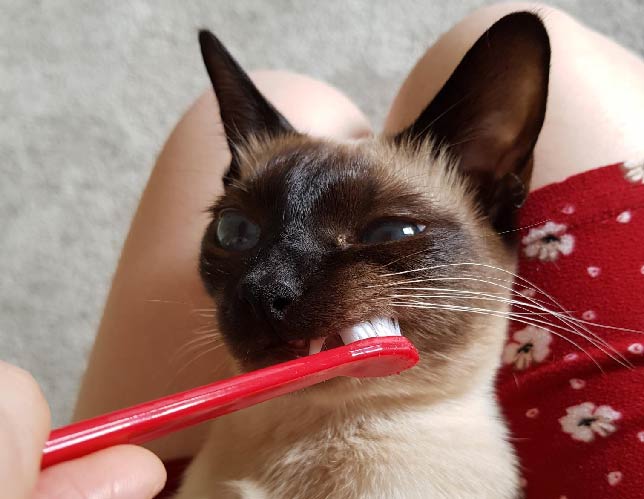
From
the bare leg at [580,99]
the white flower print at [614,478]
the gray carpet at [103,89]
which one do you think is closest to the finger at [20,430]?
the white flower print at [614,478]

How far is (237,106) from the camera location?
3.53 ft

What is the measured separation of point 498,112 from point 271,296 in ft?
1.39

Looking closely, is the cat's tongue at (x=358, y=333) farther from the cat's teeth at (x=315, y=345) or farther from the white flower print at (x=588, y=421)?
the white flower print at (x=588, y=421)

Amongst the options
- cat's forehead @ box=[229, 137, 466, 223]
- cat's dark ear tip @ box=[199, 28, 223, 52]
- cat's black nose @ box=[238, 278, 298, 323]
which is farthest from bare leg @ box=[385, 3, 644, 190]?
cat's black nose @ box=[238, 278, 298, 323]

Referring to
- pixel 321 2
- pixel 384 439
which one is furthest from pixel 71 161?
pixel 384 439

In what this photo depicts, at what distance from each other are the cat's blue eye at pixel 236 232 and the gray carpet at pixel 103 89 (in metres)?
1.24

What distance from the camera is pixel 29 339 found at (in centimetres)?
196

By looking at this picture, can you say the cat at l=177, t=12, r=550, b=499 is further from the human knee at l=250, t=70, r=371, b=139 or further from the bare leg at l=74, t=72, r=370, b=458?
the human knee at l=250, t=70, r=371, b=139

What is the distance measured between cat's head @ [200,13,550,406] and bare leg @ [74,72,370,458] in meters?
0.27

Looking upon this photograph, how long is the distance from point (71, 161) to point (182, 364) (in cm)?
120

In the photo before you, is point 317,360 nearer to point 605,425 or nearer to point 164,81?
point 605,425

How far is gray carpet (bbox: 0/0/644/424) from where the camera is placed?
2016 mm

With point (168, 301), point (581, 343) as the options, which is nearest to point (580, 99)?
point (581, 343)

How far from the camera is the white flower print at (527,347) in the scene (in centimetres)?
102
